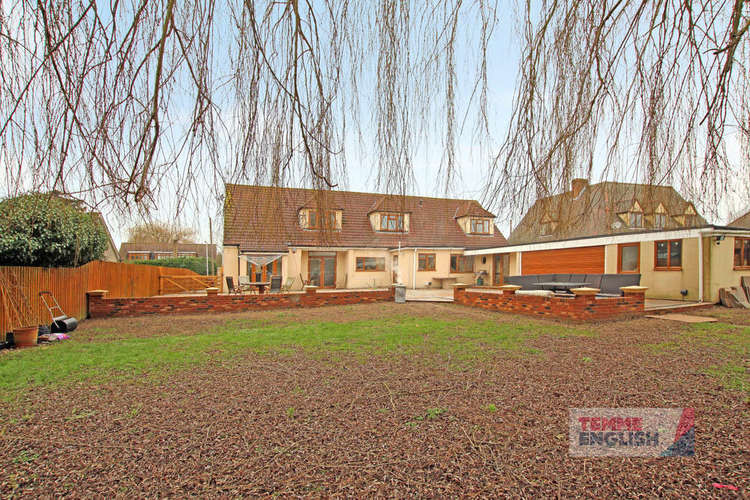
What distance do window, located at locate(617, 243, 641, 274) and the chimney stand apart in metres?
14.2

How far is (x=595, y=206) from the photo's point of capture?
87.3 inches

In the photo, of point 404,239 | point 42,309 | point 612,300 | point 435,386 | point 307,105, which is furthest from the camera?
point 404,239

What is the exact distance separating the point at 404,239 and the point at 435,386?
17231 mm

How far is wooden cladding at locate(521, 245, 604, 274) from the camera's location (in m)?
15.2

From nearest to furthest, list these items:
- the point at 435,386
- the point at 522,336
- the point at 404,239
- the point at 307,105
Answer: the point at 307,105, the point at 435,386, the point at 522,336, the point at 404,239

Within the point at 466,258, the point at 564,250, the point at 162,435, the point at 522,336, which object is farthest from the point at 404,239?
the point at 162,435

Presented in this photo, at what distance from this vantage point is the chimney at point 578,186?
2.11 metres

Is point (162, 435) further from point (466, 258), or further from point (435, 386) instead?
point (466, 258)

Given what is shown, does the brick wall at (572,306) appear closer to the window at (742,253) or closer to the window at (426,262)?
the window at (742,253)

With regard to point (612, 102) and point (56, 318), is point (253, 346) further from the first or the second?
point (612, 102)

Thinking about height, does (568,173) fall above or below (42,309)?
above

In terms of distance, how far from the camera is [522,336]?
22.8 feet

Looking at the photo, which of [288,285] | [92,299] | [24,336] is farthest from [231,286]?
[24,336]

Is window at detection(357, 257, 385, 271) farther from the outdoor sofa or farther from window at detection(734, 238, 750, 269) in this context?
window at detection(734, 238, 750, 269)
